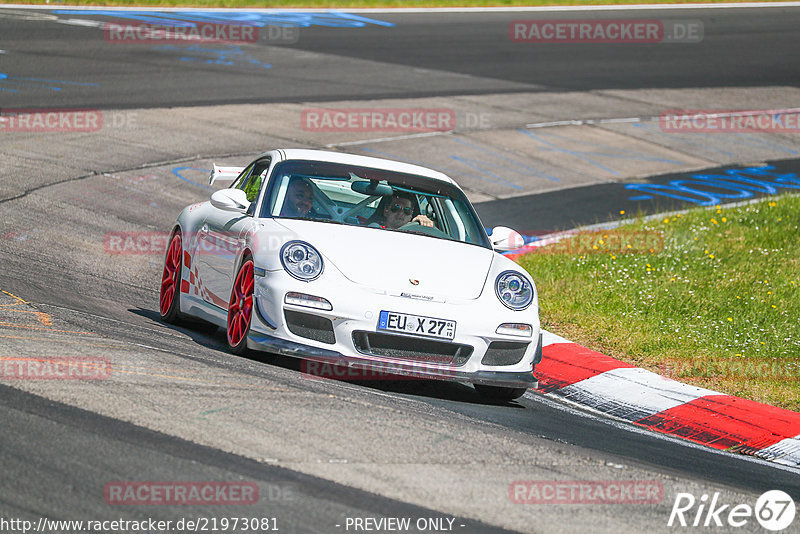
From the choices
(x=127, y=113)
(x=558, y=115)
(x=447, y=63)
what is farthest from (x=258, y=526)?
(x=447, y=63)

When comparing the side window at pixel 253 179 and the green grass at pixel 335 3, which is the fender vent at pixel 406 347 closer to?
the side window at pixel 253 179

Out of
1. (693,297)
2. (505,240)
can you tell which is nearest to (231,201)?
(505,240)

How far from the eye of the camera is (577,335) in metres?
9.12

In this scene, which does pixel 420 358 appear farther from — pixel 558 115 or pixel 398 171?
pixel 558 115

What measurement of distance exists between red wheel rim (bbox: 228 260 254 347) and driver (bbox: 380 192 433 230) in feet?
3.80

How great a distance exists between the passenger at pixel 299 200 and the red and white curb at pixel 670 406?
6.63 feet

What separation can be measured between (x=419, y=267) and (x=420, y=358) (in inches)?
23.5

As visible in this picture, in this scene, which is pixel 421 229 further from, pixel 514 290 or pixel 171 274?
pixel 171 274

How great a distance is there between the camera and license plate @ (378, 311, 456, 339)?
21.8ft

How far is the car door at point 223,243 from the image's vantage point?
7512mm

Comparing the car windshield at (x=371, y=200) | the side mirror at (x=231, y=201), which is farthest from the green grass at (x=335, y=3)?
the side mirror at (x=231, y=201)

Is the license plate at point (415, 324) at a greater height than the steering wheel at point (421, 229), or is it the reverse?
the steering wheel at point (421, 229)

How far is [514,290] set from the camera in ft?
23.6

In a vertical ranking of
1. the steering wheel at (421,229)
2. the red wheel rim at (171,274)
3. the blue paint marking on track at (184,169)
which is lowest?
the blue paint marking on track at (184,169)
